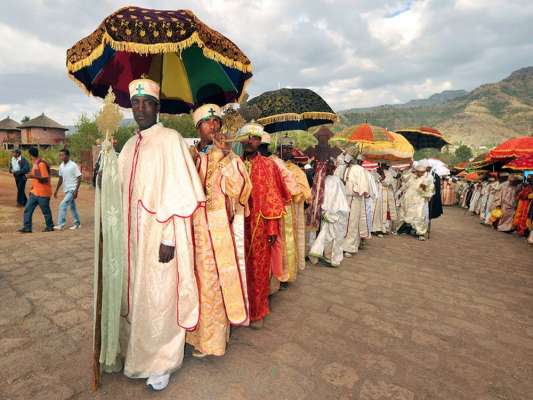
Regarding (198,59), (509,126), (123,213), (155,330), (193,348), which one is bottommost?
(193,348)

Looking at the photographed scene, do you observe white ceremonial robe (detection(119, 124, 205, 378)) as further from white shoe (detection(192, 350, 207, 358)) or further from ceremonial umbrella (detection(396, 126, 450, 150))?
ceremonial umbrella (detection(396, 126, 450, 150))

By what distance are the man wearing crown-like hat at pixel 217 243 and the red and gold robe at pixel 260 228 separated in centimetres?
53

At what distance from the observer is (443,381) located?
8.25ft

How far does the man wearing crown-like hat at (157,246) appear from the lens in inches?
89.2

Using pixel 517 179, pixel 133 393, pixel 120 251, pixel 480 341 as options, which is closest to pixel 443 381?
pixel 480 341

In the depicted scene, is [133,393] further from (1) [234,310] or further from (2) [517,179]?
(2) [517,179]

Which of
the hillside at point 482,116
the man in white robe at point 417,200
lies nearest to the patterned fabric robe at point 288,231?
the man in white robe at point 417,200

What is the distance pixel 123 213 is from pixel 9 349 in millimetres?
1761

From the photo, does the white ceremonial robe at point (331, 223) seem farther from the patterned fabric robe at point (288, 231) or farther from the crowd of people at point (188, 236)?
the crowd of people at point (188, 236)

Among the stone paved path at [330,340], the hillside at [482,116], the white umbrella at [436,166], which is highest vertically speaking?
the hillside at [482,116]

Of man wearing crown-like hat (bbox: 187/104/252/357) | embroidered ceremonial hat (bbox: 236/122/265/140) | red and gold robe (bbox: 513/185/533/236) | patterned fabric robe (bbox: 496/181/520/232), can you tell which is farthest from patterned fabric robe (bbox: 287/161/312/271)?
patterned fabric robe (bbox: 496/181/520/232)

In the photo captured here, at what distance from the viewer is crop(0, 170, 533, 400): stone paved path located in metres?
2.38

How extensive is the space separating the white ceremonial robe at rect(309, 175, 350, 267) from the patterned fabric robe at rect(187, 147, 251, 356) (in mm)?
2982

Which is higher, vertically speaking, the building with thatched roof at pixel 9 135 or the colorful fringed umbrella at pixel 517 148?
the building with thatched roof at pixel 9 135
